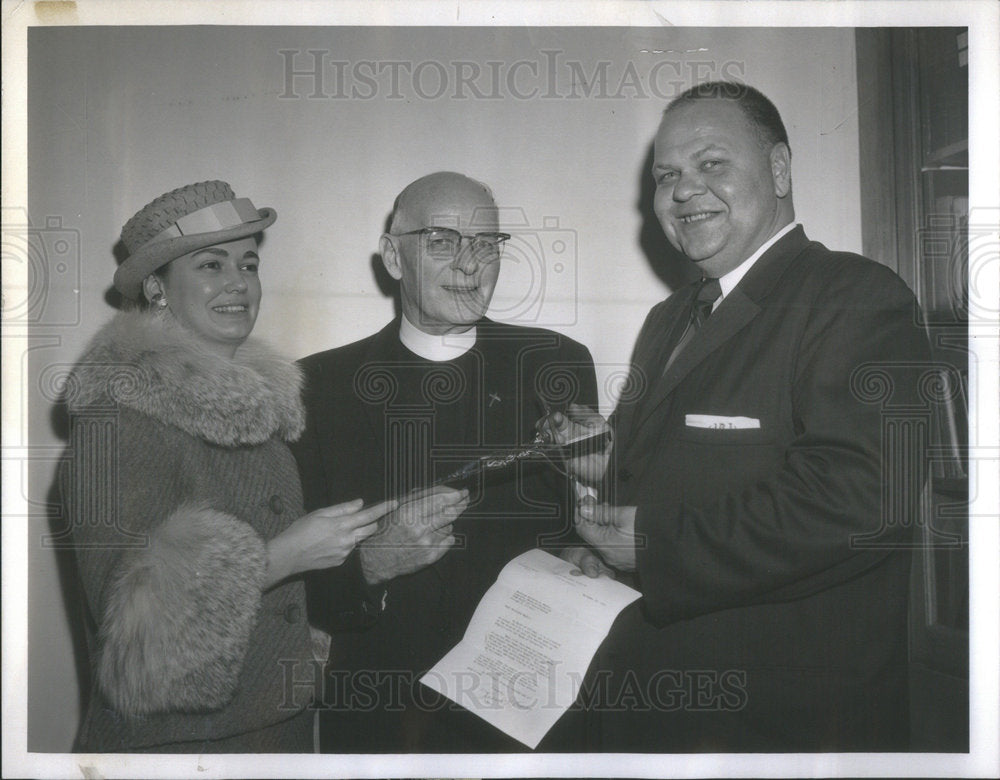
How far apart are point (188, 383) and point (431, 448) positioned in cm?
47

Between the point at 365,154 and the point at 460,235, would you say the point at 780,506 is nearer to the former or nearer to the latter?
the point at 460,235

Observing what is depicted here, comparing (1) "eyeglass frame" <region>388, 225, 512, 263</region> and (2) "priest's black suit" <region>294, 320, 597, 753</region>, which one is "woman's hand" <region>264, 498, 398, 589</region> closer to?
(2) "priest's black suit" <region>294, 320, 597, 753</region>

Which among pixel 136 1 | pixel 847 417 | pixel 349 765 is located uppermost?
pixel 136 1

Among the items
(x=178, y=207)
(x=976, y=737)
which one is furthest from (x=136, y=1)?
(x=976, y=737)

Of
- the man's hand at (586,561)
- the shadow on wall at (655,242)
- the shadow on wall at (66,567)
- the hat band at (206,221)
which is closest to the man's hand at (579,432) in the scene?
the man's hand at (586,561)

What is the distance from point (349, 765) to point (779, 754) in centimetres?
85

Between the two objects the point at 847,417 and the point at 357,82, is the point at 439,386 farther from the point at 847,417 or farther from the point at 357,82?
the point at 847,417

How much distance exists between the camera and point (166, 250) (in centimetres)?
160

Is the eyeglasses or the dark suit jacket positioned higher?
the eyeglasses

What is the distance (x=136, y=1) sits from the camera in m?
1.71

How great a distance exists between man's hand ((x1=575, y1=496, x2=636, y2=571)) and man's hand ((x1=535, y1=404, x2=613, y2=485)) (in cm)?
5

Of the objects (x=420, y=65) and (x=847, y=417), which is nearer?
(x=847, y=417)

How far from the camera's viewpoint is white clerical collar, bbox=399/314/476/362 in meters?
1.66

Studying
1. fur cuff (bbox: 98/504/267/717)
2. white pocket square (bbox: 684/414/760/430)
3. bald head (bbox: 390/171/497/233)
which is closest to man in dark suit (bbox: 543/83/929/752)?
white pocket square (bbox: 684/414/760/430)
